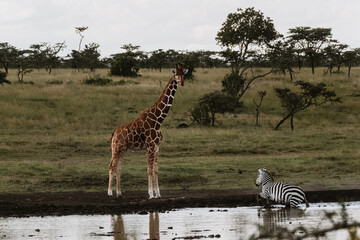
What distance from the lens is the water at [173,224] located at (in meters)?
9.49

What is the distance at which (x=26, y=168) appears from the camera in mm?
17328

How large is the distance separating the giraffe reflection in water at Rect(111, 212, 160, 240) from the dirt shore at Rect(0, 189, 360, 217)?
26.1 inches

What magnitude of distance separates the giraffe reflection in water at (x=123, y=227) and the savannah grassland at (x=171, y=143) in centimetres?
406

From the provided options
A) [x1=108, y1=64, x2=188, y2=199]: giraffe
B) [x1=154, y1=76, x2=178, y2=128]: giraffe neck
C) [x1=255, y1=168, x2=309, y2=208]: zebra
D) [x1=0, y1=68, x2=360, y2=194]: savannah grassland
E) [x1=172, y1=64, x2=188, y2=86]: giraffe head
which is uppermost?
[x1=172, y1=64, x2=188, y2=86]: giraffe head

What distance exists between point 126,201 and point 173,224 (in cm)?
297

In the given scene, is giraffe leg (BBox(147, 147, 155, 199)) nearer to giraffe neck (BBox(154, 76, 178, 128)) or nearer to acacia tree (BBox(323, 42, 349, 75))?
giraffe neck (BBox(154, 76, 178, 128))

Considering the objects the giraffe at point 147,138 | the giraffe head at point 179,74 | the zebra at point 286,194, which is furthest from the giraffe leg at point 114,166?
the zebra at point 286,194

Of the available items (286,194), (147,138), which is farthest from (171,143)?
(286,194)

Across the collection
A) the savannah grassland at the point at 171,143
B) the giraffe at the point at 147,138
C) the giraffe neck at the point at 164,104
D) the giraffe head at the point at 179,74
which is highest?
the giraffe head at the point at 179,74

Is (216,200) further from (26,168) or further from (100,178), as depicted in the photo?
(26,168)

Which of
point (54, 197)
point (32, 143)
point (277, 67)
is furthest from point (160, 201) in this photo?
point (277, 67)

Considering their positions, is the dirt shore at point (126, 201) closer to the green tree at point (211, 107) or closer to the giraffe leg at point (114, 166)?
the giraffe leg at point (114, 166)

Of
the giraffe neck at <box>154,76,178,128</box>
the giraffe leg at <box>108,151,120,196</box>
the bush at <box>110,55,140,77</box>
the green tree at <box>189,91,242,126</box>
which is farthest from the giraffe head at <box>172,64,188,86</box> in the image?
the bush at <box>110,55,140,77</box>

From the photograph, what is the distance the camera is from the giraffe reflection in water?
9.41m
